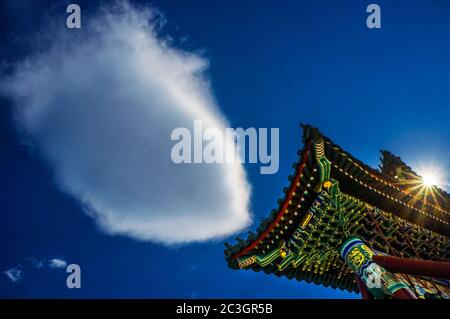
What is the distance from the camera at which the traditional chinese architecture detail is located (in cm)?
831

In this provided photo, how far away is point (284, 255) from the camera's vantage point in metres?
9.40

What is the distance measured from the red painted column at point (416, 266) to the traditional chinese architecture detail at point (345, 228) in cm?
4

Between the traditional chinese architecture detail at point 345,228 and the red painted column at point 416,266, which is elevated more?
the traditional chinese architecture detail at point 345,228

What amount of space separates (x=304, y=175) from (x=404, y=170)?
6.32 meters

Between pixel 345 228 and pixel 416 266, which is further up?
pixel 345 228

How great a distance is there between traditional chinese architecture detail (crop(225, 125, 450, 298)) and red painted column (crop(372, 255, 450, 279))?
0.04m

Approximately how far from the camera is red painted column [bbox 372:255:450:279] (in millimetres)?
6645

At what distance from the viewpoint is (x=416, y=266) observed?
7.10 meters

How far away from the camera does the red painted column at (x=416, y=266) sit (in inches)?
262

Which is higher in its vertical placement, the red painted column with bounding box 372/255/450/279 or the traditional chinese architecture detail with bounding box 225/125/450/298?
the traditional chinese architecture detail with bounding box 225/125/450/298

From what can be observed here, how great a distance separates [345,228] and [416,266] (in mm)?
2184

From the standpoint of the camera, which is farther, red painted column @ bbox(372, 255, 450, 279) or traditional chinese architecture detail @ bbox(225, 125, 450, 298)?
traditional chinese architecture detail @ bbox(225, 125, 450, 298)
